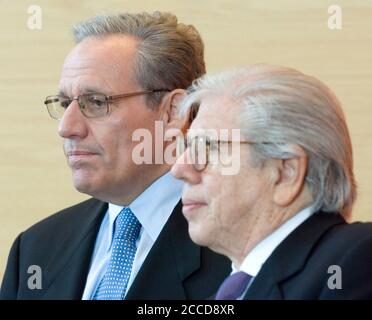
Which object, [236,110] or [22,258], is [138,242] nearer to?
[22,258]

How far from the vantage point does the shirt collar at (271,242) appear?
1.66 metres

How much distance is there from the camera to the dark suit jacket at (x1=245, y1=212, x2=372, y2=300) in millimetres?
1584

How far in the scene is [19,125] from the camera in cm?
270

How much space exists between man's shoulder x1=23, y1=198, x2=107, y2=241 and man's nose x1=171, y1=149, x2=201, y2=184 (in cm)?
44

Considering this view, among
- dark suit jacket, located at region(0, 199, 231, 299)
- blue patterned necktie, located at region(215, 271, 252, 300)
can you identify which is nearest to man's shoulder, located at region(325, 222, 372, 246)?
blue patterned necktie, located at region(215, 271, 252, 300)

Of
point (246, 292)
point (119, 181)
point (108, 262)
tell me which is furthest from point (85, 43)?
point (246, 292)

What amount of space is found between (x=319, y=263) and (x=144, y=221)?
492mm

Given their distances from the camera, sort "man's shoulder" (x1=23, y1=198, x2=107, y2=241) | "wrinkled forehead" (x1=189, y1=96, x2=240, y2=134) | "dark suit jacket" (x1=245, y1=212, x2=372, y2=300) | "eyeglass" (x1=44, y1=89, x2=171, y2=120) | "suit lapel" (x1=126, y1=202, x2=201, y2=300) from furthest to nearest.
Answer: "man's shoulder" (x1=23, y1=198, x2=107, y2=241) < "eyeglass" (x1=44, y1=89, x2=171, y2=120) < "suit lapel" (x1=126, y1=202, x2=201, y2=300) < "wrinkled forehead" (x1=189, y1=96, x2=240, y2=134) < "dark suit jacket" (x1=245, y1=212, x2=372, y2=300)

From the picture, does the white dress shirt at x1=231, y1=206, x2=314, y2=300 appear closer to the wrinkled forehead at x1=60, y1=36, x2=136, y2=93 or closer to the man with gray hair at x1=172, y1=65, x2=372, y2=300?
the man with gray hair at x1=172, y1=65, x2=372, y2=300

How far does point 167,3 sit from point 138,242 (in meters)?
0.78

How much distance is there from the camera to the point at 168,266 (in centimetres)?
194

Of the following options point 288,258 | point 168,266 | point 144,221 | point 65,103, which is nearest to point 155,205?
point 144,221

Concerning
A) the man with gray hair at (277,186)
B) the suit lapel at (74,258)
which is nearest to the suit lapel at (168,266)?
the suit lapel at (74,258)

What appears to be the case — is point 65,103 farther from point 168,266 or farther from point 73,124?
point 168,266
